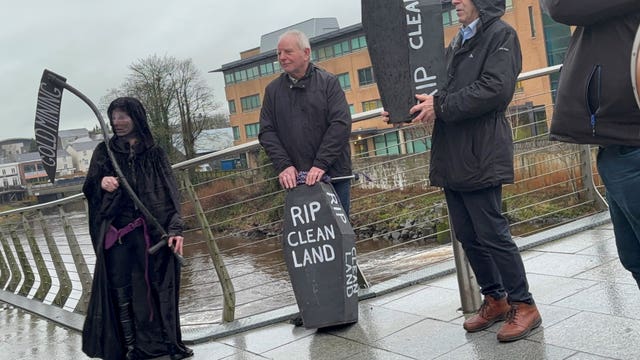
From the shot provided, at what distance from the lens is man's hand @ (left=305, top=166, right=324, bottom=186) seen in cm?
383

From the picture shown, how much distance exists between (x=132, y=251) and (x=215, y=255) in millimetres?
718

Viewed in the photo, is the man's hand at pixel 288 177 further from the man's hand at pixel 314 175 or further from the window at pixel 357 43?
the window at pixel 357 43

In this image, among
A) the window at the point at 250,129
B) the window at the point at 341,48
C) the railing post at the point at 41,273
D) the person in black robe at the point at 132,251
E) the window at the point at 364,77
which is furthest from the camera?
the window at the point at 250,129

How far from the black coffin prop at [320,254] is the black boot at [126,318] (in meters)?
1.01

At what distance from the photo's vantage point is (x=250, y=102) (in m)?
61.3

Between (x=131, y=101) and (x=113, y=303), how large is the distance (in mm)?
1207

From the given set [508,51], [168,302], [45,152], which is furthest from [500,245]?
[45,152]

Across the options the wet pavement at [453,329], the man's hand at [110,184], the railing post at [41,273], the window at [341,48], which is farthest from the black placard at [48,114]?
the window at [341,48]

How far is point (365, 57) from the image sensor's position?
50344 millimetres

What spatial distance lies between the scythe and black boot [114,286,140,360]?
0.36 metres

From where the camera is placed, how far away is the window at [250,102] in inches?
2389

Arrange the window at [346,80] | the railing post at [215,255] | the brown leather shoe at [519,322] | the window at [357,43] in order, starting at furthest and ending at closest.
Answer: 1. the window at [346,80]
2. the window at [357,43]
3. the railing post at [215,255]
4. the brown leather shoe at [519,322]

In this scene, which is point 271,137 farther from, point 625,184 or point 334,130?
point 625,184

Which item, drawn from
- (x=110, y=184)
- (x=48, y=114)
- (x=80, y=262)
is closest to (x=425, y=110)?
(x=110, y=184)
